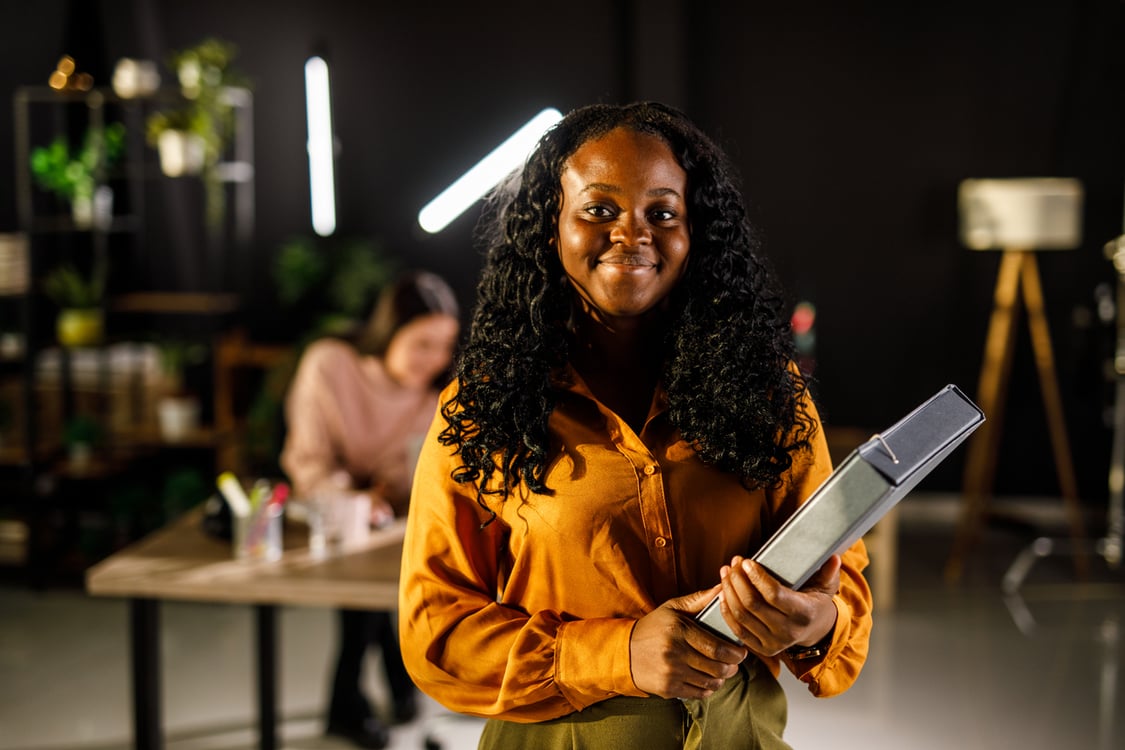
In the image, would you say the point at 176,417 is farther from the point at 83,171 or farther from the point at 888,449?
the point at 888,449

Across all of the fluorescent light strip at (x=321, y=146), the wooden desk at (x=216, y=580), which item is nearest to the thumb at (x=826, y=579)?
the wooden desk at (x=216, y=580)

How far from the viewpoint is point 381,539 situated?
112 inches

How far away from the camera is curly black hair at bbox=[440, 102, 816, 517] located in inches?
47.8

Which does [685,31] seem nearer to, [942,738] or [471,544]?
[942,738]

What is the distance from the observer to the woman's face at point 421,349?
127 inches

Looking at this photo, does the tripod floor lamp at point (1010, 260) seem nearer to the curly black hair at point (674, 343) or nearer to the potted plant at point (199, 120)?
the potted plant at point (199, 120)

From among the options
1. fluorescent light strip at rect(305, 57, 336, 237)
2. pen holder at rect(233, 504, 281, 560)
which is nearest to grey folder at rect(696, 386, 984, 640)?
pen holder at rect(233, 504, 281, 560)

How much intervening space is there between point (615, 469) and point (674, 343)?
0.56 feet

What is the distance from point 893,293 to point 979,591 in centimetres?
184

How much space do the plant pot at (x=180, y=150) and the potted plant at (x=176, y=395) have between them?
0.84 m

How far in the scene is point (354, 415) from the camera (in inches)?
129

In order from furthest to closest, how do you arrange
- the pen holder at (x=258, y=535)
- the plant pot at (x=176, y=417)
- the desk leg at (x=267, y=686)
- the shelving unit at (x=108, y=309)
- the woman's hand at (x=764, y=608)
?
the plant pot at (x=176, y=417), the shelving unit at (x=108, y=309), the desk leg at (x=267, y=686), the pen holder at (x=258, y=535), the woman's hand at (x=764, y=608)

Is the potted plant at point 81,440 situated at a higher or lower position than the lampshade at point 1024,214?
lower

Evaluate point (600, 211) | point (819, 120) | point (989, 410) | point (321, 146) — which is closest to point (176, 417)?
point (321, 146)
